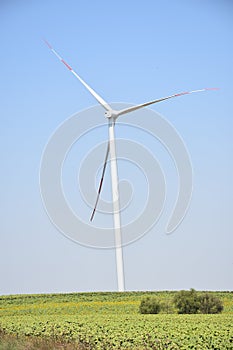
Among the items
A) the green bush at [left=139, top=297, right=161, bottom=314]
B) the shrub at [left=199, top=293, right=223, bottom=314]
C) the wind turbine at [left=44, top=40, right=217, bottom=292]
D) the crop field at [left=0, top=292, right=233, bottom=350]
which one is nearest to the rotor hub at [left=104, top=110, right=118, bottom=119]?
the wind turbine at [left=44, top=40, right=217, bottom=292]

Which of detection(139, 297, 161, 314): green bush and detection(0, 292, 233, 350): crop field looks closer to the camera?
detection(0, 292, 233, 350): crop field

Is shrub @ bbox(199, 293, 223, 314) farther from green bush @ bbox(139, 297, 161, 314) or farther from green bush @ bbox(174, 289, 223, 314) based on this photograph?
green bush @ bbox(139, 297, 161, 314)

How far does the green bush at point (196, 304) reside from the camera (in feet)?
Answer: 70.6

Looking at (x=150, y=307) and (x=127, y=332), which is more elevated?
(x=150, y=307)

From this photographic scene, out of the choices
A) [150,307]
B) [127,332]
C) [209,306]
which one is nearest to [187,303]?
[209,306]

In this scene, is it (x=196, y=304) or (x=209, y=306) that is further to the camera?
(x=196, y=304)

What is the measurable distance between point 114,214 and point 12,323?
13310 mm

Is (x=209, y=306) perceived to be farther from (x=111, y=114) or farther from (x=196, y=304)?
(x=111, y=114)

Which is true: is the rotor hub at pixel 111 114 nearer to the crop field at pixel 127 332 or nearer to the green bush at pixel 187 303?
the green bush at pixel 187 303

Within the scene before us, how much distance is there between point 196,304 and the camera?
2161 cm

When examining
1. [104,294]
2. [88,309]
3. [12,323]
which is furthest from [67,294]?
[12,323]

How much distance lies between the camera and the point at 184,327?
14258mm

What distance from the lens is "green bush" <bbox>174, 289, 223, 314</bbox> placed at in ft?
70.6

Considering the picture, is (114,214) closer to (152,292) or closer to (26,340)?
(152,292)
